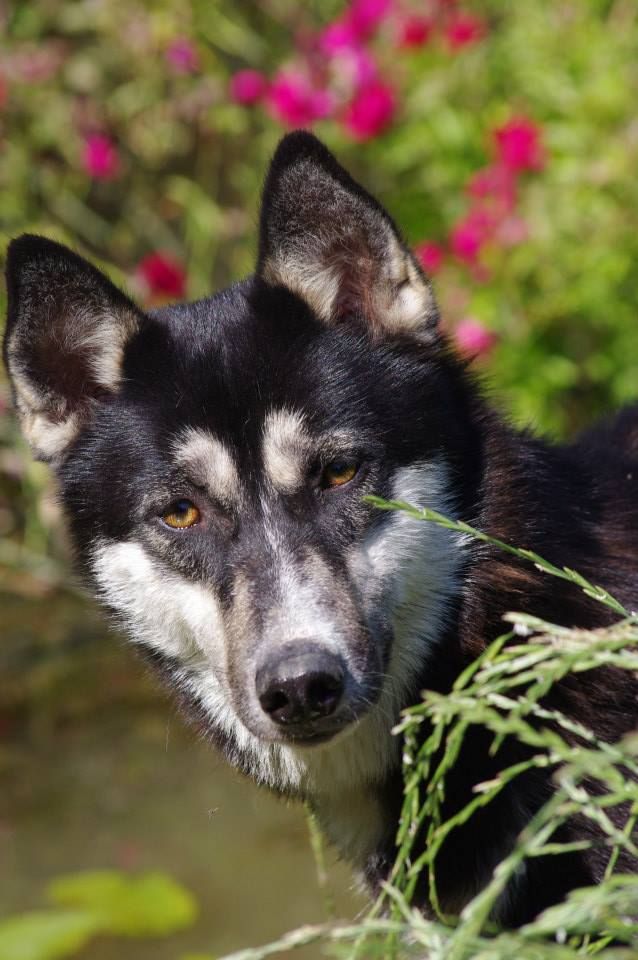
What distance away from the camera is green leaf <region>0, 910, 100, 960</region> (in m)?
3.98

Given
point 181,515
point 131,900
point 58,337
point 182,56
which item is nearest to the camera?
point 181,515

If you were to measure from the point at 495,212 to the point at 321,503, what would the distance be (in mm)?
2953

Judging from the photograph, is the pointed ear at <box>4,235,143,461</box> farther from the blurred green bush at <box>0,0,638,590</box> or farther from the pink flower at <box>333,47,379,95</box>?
the pink flower at <box>333,47,379,95</box>

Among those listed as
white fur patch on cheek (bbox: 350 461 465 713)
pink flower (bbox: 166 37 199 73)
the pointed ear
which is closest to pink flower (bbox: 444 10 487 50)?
pink flower (bbox: 166 37 199 73)

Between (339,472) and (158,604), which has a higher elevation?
(339,472)

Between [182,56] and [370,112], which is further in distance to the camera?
[182,56]

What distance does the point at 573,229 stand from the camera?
526cm

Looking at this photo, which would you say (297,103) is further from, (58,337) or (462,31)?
(58,337)

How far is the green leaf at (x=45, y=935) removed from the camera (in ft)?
13.0

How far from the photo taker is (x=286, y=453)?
2.61m

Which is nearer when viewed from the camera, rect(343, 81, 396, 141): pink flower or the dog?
the dog

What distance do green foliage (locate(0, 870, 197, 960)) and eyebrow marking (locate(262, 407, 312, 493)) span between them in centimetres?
222

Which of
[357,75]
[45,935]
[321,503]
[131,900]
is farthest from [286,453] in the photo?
[357,75]

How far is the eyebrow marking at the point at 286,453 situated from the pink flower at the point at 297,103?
324 cm
